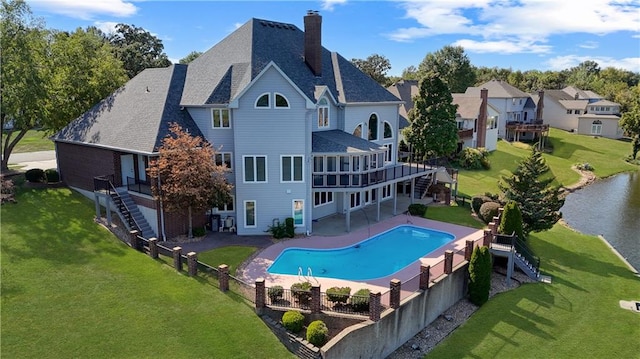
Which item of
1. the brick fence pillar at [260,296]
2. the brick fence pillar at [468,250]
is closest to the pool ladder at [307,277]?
the brick fence pillar at [260,296]

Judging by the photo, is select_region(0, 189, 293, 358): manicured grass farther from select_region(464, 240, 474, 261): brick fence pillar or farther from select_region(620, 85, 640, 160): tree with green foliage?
select_region(620, 85, 640, 160): tree with green foliage

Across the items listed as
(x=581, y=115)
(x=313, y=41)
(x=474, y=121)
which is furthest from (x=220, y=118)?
(x=581, y=115)

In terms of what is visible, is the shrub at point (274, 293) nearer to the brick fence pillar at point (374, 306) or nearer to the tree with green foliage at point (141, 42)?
the brick fence pillar at point (374, 306)

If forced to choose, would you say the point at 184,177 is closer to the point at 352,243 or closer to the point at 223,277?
the point at 223,277

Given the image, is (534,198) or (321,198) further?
(321,198)

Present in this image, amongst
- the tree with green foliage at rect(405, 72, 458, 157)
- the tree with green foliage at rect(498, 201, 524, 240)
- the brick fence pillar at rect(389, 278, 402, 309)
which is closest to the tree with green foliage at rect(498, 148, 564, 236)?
the tree with green foliage at rect(498, 201, 524, 240)

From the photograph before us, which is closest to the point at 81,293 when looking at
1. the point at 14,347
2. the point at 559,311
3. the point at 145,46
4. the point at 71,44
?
the point at 14,347

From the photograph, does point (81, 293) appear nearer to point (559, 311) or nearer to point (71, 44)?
point (559, 311)
